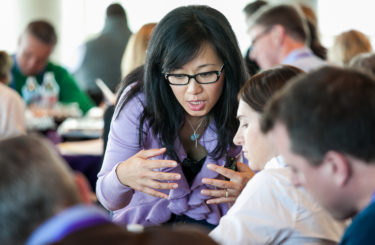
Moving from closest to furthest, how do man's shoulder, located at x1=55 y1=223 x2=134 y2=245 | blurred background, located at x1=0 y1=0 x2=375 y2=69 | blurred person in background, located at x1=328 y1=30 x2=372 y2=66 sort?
man's shoulder, located at x1=55 y1=223 x2=134 y2=245, blurred person in background, located at x1=328 y1=30 x2=372 y2=66, blurred background, located at x1=0 y1=0 x2=375 y2=69

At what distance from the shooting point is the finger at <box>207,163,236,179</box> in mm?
1909

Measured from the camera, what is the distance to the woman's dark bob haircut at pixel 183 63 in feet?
6.47

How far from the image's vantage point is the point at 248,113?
184cm

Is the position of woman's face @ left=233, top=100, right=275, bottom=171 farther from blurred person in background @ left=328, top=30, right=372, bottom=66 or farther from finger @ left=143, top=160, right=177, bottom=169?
blurred person in background @ left=328, top=30, right=372, bottom=66

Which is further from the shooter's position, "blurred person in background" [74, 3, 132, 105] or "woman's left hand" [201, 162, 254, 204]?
"blurred person in background" [74, 3, 132, 105]

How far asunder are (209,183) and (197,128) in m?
0.31

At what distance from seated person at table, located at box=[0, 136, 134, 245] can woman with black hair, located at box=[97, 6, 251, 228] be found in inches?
41.8

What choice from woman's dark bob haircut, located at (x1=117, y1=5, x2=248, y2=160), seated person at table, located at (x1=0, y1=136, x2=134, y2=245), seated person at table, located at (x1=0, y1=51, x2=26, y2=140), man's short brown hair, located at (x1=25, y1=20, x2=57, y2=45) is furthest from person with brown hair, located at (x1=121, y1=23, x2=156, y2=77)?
seated person at table, located at (x1=0, y1=136, x2=134, y2=245)

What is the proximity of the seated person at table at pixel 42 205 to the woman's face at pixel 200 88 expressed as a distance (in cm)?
115

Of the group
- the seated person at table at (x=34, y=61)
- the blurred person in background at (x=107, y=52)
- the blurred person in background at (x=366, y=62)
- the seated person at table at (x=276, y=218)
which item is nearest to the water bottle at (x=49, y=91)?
the seated person at table at (x=34, y=61)

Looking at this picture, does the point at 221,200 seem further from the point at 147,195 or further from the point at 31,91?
the point at 31,91

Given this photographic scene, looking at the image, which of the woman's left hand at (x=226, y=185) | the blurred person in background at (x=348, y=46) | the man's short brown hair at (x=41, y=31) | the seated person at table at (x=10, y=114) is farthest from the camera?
the man's short brown hair at (x=41, y=31)

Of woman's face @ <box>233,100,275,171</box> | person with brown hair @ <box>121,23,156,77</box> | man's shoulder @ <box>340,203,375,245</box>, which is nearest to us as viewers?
man's shoulder @ <box>340,203,375,245</box>

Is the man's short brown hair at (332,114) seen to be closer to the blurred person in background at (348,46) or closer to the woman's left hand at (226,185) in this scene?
the woman's left hand at (226,185)
